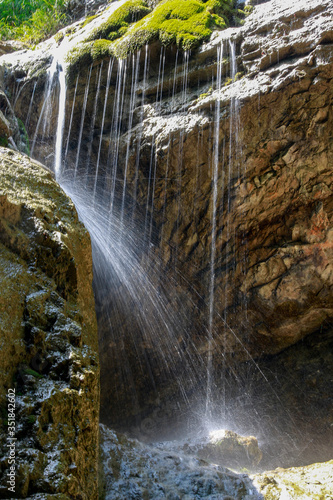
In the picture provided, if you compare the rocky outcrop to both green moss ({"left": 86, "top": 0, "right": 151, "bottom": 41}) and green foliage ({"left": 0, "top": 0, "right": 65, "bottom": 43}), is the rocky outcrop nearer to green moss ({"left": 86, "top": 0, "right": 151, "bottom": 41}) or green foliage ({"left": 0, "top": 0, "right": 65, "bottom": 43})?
green moss ({"left": 86, "top": 0, "right": 151, "bottom": 41})

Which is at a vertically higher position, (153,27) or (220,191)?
(153,27)

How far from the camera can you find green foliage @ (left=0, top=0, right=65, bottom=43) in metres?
13.0

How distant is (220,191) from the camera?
854 cm

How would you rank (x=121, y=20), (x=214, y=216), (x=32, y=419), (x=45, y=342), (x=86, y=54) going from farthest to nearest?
(x=121, y=20) < (x=86, y=54) < (x=214, y=216) < (x=45, y=342) < (x=32, y=419)

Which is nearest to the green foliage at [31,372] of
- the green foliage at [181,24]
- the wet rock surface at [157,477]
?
the wet rock surface at [157,477]

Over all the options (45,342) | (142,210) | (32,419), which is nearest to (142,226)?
(142,210)

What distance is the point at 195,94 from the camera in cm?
849

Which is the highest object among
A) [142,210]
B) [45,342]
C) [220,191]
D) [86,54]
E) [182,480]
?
[86,54]

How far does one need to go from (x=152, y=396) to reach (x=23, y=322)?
7.78 meters

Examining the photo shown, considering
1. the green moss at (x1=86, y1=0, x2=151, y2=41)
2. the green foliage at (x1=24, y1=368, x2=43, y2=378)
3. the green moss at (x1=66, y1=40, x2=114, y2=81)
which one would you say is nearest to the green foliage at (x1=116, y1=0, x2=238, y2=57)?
the green moss at (x1=66, y1=40, x2=114, y2=81)

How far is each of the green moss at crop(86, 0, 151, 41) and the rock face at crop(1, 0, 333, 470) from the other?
100 centimetres

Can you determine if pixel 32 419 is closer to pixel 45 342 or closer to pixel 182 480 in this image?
pixel 45 342
